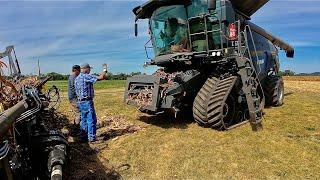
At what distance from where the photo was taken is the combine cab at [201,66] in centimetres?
969

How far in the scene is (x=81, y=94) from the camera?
8773 millimetres

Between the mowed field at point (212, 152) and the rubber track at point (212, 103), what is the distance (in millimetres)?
254

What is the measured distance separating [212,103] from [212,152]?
1.75 meters

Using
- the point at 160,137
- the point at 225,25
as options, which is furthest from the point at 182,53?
the point at 160,137

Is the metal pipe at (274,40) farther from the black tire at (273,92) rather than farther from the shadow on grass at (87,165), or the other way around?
the shadow on grass at (87,165)

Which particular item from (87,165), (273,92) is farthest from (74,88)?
(273,92)

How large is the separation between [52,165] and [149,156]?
272cm

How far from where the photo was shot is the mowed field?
7.00m

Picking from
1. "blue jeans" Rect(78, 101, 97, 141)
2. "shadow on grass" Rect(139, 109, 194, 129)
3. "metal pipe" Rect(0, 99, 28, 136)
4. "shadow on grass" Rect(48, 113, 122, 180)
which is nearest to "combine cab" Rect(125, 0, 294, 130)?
"shadow on grass" Rect(139, 109, 194, 129)

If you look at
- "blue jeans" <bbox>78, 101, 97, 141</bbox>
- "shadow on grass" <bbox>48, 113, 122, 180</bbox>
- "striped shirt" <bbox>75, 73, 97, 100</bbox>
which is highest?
"striped shirt" <bbox>75, 73, 97, 100</bbox>

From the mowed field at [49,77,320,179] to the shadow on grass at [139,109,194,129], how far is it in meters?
0.03

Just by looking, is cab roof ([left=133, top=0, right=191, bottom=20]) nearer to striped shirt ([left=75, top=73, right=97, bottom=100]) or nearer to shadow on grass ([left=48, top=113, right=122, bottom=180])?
striped shirt ([left=75, top=73, right=97, bottom=100])

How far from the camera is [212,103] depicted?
30.8 ft

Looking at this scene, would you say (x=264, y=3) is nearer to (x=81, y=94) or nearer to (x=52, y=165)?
(x=81, y=94)
